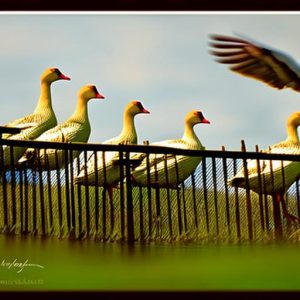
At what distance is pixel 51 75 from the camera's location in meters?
4.85

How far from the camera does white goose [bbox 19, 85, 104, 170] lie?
4.93 meters

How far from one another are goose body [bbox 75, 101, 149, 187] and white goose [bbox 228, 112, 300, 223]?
0.46m

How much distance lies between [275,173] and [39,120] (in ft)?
3.30

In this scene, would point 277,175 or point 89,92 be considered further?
point 277,175

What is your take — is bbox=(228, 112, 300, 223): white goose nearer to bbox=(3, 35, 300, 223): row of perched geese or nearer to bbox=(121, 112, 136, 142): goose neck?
bbox=(3, 35, 300, 223): row of perched geese

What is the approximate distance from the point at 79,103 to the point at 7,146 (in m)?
0.34

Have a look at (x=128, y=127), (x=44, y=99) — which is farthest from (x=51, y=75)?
(x=128, y=127)

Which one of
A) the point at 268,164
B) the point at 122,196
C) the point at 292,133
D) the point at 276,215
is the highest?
the point at 292,133

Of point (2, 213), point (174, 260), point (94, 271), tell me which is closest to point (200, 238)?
point (174, 260)

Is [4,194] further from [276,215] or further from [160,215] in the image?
[276,215]

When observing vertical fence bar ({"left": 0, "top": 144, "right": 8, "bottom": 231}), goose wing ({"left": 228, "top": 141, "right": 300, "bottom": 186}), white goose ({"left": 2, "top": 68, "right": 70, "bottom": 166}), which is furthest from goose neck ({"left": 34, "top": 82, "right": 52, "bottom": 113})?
goose wing ({"left": 228, "top": 141, "right": 300, "bottom": 186})

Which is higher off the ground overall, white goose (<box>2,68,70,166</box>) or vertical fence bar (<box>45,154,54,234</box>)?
white goose (<box>2,68,70,166</box>)

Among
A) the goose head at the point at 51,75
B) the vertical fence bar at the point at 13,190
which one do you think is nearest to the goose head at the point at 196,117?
the goose head at the point at 51,75

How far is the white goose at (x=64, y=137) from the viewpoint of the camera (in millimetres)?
4926
